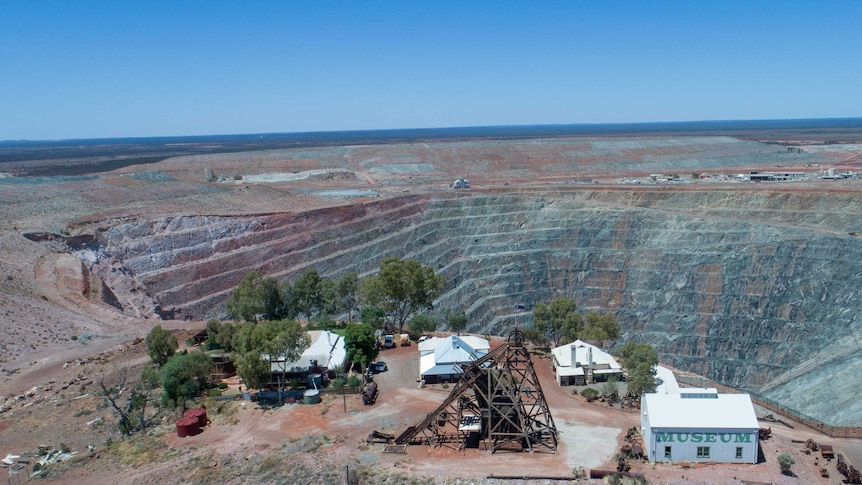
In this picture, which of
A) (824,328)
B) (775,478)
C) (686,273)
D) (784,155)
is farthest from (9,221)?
(784,155)


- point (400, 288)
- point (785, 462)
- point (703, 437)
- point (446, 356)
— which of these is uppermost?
point (400, 288)

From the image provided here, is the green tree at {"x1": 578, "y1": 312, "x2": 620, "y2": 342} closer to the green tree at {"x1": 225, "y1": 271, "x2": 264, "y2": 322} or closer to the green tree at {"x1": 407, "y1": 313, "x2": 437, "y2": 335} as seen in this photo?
the green tree at {"x1": 407, "y1": 313, "x2": 437, "y2": 335}

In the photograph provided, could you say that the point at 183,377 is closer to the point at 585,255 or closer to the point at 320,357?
the point at 320,357

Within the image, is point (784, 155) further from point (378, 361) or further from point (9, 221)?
point (9, 221)

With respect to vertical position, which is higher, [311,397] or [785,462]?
[785,462]

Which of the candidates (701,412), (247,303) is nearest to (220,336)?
(247,303)

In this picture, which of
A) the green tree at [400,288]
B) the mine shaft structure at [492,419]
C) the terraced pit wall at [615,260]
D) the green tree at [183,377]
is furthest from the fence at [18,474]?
the terraced pit wall at [615,260]

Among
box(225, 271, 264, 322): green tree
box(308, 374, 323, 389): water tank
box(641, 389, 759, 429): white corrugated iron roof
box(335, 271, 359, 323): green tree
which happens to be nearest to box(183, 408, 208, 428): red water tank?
box(308, 374, 323, 389): water tank
